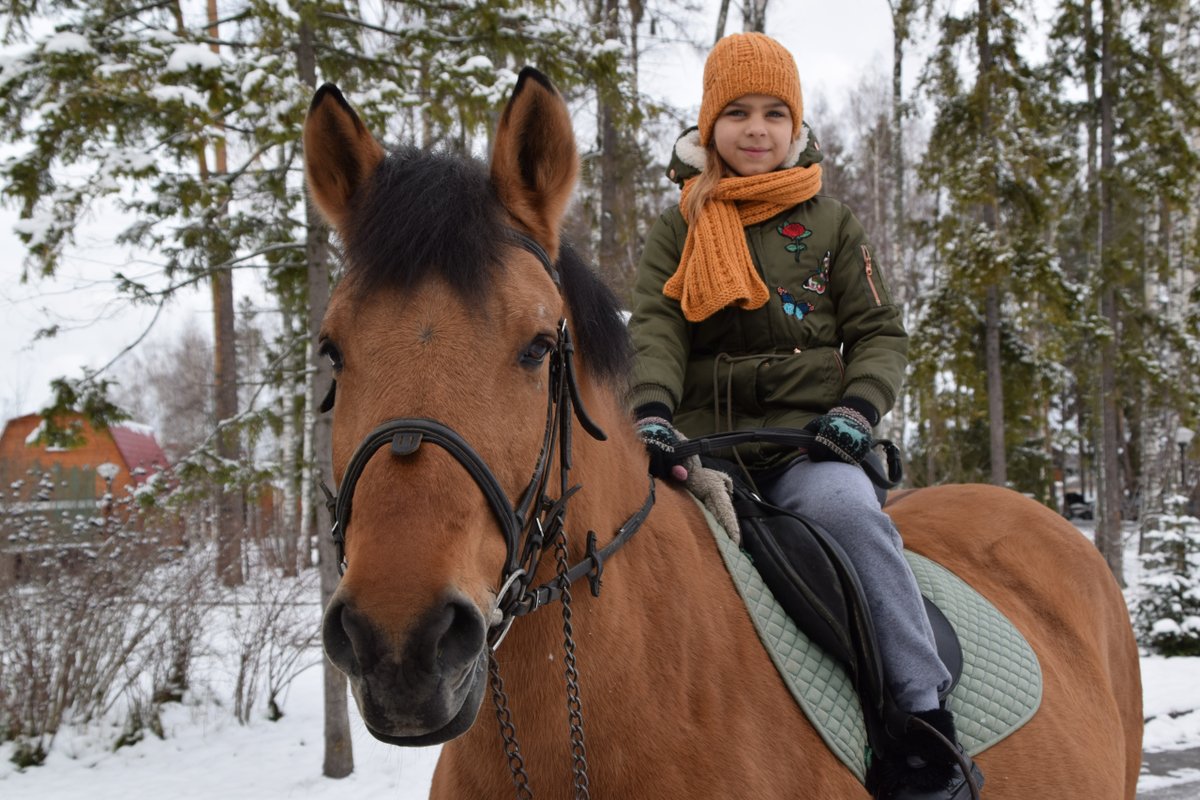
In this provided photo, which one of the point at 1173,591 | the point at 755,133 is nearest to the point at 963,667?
the point at 755,133

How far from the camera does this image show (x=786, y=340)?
2.72m

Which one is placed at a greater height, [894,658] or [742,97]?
[742,97]

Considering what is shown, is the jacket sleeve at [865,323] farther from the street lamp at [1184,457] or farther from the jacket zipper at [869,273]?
the street lamp at [1184,457]

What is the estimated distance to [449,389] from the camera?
56.6 inches

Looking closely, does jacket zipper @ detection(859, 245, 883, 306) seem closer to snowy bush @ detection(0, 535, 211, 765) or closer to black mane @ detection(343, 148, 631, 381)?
black mane @ detection(343, 148, 631, 381)

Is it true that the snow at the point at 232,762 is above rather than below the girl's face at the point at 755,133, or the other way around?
below

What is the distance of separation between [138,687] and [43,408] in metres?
2.57

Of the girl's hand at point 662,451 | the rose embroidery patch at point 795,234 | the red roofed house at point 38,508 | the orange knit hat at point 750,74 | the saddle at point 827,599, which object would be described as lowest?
the red roofed house at point 38,508

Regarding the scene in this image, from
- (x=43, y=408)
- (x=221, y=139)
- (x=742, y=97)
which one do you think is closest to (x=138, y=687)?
(x=43, y=408)

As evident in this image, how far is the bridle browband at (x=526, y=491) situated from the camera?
1.38 m

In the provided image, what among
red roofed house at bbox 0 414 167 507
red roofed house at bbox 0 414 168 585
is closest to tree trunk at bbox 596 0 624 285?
red roofed house at bbox 0 414 167 507

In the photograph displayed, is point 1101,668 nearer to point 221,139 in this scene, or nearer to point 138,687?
point 221,139

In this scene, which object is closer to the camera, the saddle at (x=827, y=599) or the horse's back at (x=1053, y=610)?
the saddle at (x=827, y=599)

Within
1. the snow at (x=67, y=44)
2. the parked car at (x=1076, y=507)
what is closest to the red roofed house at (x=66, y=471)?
the snow at (x=67, y=44)
